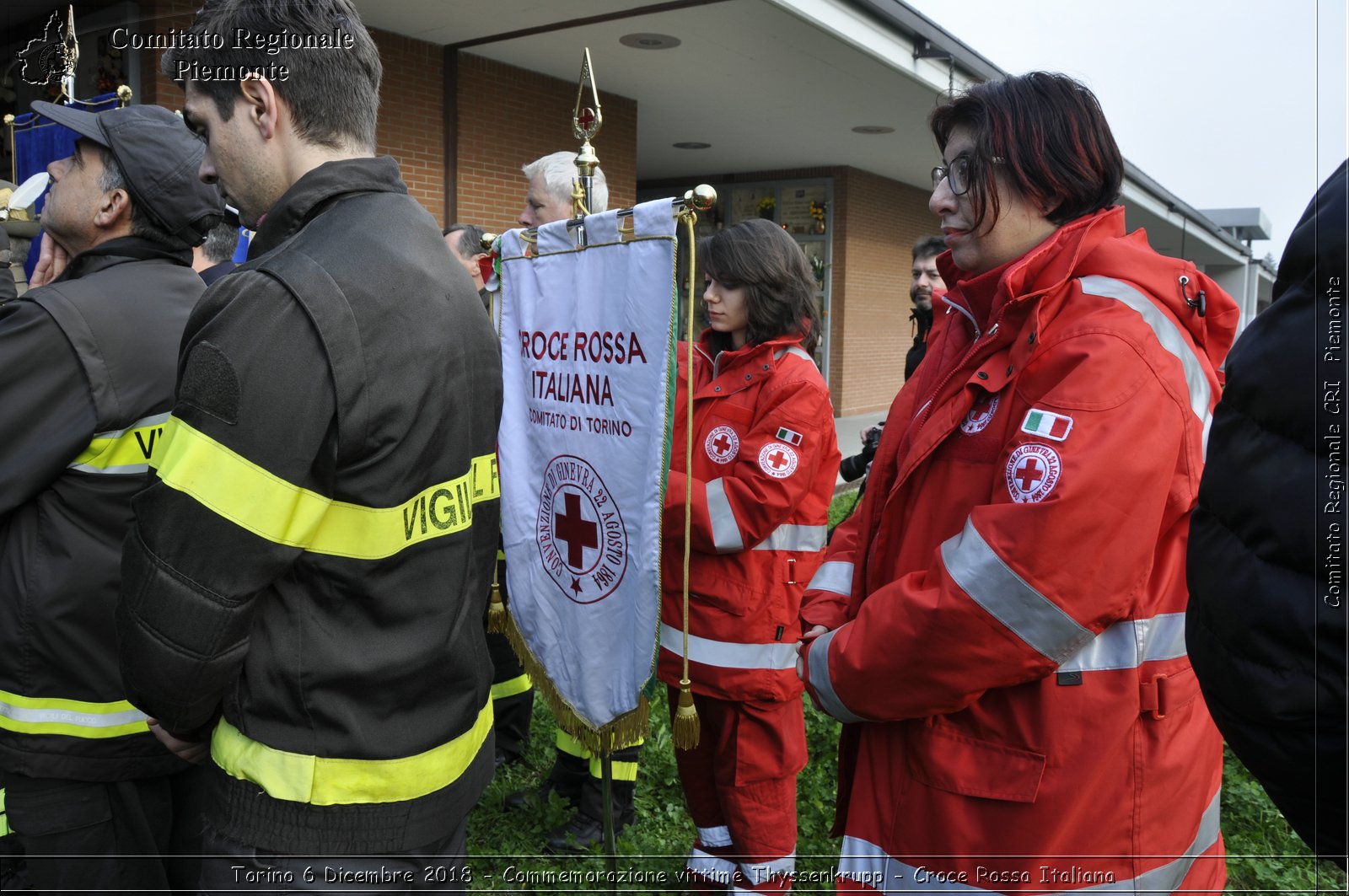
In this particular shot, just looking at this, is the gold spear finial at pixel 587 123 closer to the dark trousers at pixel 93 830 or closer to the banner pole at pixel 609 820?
the banner pole at pixel 609 820

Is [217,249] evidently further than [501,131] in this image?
No

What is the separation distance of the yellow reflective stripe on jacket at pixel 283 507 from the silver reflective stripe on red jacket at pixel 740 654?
130 cm

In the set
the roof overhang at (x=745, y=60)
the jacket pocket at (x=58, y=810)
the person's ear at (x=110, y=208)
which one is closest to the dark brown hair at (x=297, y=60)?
the person's ear at (x=110, y=208)

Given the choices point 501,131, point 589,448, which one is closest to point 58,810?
point 589,448

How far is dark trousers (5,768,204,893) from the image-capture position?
1885 millimetres

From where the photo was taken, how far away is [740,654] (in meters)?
2.56

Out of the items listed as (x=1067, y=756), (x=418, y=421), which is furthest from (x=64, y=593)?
(x=1067, y=756)

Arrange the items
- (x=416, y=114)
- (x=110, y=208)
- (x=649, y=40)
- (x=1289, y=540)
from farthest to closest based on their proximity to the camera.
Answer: (x=649, y=40) → (x=416, y=114) → (x=110, y=208) → (x=1289, y=540)

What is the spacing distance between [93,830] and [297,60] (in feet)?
5.37

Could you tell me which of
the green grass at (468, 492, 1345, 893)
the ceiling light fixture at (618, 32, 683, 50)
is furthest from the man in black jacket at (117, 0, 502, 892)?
the ceiling light fixture at (618, 32, 683, 50)

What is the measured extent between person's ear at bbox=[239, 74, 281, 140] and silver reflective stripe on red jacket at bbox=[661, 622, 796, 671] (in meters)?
1.70

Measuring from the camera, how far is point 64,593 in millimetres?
1843

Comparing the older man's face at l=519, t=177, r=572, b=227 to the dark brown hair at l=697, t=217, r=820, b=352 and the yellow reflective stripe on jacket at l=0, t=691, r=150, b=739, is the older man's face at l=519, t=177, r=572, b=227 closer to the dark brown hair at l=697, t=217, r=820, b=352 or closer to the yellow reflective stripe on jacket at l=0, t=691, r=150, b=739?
the dark brown hair at l=697, t=217, r=820, b=352

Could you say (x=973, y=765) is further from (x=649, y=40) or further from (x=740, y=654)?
(x=649, y=40)
